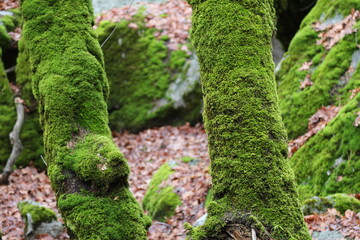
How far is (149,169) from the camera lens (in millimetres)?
10039

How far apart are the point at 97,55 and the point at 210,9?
1.21 metres

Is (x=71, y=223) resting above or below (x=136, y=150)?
above

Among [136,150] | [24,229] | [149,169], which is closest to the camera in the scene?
[24,229]

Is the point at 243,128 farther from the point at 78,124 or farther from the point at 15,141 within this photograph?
the point at 15,141

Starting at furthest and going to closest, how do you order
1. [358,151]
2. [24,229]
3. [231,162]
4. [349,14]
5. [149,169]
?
[149,169] → [349,14] → [24,229] → [358,151] → [231,162]

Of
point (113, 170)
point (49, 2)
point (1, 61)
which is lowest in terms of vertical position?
point (1, 61)

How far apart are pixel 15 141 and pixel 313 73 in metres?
6.10

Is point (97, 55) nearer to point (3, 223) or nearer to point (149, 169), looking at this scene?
point (3, 223)

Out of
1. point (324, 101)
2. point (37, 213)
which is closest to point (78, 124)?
point (37, 213)

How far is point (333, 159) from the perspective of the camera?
20.9 ft

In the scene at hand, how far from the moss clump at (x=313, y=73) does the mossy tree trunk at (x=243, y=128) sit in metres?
4.67

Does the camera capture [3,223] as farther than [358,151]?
Yes

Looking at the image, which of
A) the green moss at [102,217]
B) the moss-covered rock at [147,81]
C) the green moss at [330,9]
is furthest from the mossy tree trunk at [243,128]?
the moss-covered rock at [147,81]

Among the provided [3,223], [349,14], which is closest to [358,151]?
[349,14]
